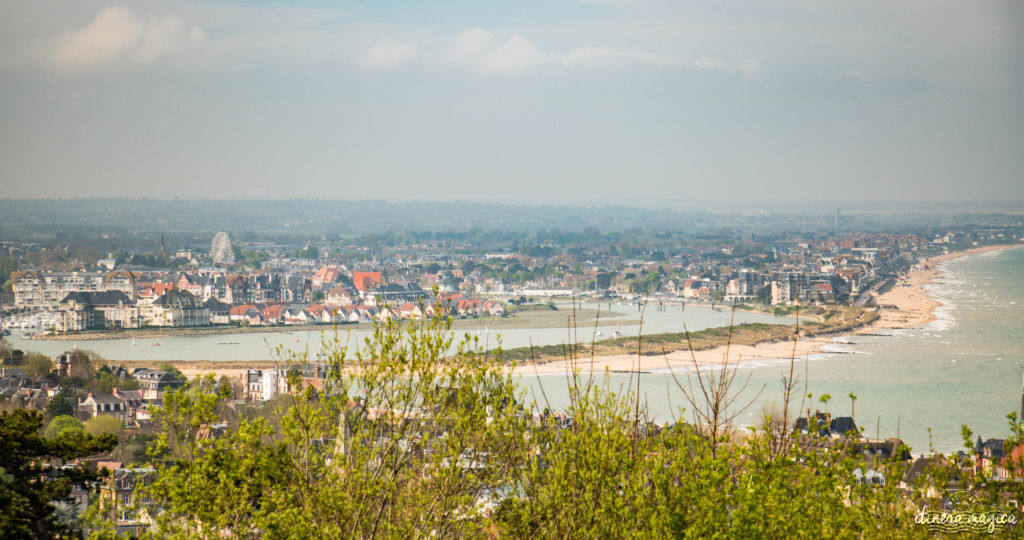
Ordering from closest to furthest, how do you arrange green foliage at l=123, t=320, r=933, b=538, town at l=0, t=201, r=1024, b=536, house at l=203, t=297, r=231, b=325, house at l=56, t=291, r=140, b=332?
1. green foliage at l=123, t=320, r=933, b=538
2. town at l=0, t=201, r=1024, b=536
3. house at l=56, t=291, r=140, b=332
4. house at l=203, t=297, r=231, b=325

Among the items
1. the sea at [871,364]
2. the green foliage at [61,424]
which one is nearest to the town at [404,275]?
the sea at [871,364]

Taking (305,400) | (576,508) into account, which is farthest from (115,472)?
(576,508)

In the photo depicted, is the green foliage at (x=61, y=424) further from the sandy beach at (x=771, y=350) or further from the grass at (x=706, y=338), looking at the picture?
the grass at (x=706, y=338)

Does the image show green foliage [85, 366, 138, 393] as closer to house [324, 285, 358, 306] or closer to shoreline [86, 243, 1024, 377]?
shoreline [86, 243, 1024, 377]

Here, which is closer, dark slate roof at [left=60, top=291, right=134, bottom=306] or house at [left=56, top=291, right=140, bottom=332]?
house at [left=56, top=291, right=140, bottom=332]

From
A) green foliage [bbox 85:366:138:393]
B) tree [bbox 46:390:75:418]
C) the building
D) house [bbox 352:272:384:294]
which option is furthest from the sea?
house [bbox 352:272:384:294]

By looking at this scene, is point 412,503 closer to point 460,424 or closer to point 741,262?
point 460,424
